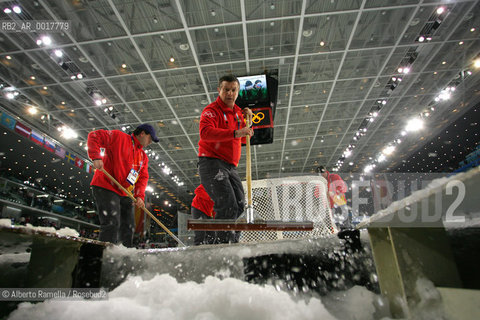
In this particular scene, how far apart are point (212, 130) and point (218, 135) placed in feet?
0.24

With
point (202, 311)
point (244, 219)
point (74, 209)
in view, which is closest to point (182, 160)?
point (74, 209)

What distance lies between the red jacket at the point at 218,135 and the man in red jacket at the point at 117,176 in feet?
3.18

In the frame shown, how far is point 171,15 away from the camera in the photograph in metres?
6.85

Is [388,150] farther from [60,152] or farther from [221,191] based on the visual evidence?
[60,152]

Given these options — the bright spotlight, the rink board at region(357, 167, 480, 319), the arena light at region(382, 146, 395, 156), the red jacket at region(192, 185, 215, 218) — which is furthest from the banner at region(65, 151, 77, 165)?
the arena light at region(382, 146, 395, 156)

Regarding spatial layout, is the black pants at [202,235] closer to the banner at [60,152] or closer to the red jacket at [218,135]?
the red jacket at [218,135]

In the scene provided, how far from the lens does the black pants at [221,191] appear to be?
7.17 ft

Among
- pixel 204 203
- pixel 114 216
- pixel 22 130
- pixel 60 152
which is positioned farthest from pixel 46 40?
pixel 204 203

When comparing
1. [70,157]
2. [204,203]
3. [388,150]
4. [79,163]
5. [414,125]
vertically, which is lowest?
[204,203]

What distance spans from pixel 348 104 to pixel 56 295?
12.0 m

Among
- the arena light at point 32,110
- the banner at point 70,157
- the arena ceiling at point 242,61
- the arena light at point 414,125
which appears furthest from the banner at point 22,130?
the arena light at point 414,125

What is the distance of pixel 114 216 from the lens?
2.50 meters

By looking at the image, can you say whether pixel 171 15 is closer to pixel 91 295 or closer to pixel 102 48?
pixel 102 48

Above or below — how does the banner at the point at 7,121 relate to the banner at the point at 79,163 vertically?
above
